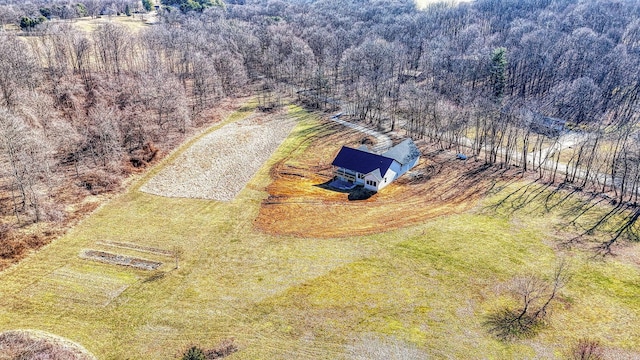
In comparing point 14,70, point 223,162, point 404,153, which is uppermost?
point 14,70

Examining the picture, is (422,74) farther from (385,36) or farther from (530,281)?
(530,281)

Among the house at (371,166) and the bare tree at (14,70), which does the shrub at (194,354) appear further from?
the bare tree at (14,70)

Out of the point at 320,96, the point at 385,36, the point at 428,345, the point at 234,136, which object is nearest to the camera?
the point at 428,345

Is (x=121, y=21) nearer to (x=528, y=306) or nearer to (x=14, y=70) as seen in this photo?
(x=14, y=70)

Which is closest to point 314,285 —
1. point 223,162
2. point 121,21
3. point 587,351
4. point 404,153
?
point 587,351

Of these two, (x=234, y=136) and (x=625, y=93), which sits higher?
(x=625, y=93)

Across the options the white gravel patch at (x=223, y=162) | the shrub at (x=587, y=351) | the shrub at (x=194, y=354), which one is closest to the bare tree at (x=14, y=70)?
the white gravel patch at (x=223, y=162)

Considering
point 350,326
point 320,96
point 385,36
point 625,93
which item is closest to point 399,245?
point 350,326
